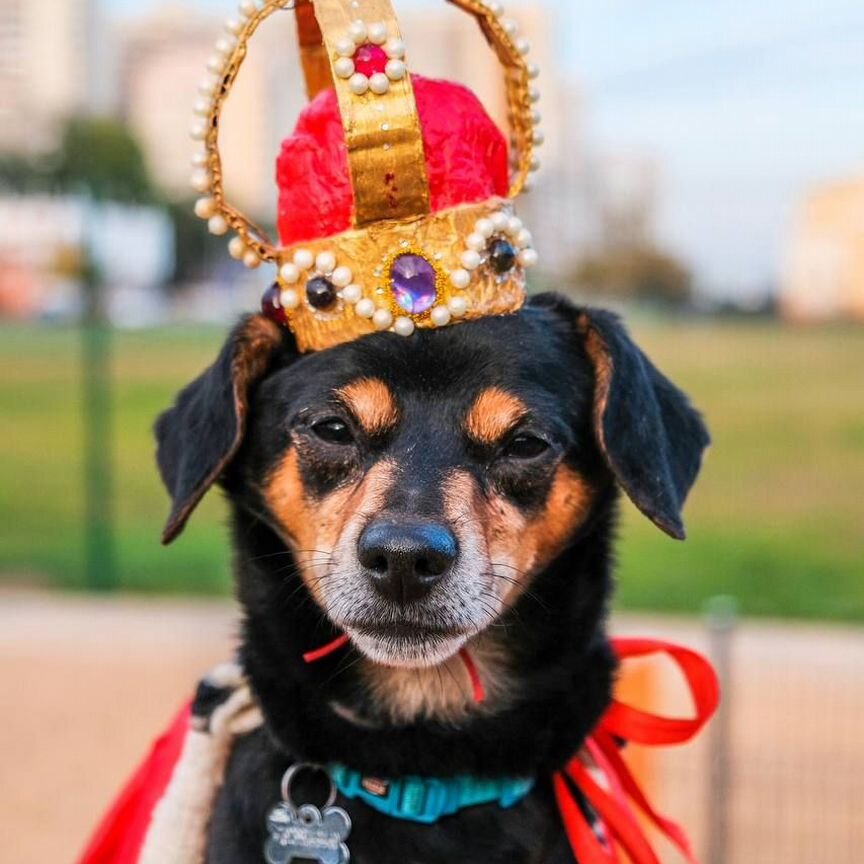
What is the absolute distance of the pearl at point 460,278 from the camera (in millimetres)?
2012

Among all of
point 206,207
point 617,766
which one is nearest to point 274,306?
point 206,207

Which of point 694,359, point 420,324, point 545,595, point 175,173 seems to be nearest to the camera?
point 420,324

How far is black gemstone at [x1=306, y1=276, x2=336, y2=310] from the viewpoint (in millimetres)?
2031

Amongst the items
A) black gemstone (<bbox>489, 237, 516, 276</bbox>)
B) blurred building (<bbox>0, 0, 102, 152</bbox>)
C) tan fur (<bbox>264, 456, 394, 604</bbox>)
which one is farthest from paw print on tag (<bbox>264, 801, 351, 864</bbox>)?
blurred building (<bbox>0, 0, 102, 152</bbox>)

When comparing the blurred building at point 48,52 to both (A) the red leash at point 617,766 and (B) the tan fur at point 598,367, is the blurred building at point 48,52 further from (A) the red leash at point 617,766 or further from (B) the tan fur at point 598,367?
(A) the red leash at point 617,766

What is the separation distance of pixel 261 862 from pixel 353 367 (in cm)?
84

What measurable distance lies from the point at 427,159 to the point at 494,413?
0.45m

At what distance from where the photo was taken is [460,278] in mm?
2012

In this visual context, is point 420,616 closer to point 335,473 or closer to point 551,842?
point 335,473

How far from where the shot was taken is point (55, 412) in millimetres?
9719

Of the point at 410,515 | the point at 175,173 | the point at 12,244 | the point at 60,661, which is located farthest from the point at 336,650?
the point at 175,173

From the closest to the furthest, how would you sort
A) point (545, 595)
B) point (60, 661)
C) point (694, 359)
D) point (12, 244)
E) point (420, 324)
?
point (420, 324), point (545, 595), point (60, 661), point (694, 359), point (12, 244)

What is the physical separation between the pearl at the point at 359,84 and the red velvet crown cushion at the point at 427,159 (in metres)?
0.12

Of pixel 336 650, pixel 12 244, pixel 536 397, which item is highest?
pixel 12 244
